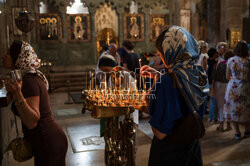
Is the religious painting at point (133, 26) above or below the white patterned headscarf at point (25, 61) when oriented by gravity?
above

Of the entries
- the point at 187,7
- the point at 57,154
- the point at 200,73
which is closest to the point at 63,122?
the point at 57,154

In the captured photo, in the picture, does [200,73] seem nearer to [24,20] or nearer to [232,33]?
[24,20]

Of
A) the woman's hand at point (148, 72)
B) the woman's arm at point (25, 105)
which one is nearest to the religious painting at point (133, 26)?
the woman's hand at point (148, 72)

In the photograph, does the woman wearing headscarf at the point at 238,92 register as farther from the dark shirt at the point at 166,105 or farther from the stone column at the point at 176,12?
the stone column at the point at 176,12

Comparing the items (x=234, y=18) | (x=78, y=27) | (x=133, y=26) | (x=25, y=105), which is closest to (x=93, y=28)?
(x=78, y=27)

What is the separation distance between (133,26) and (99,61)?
1100cm

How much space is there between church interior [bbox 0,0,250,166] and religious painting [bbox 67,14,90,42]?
5cm

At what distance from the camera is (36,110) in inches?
82.2

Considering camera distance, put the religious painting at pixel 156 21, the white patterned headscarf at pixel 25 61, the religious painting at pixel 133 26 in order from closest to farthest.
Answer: the white patterned headscarf at pixel 25 61 → the religious painting at pixel 133 26 → the religious painting at pixel 156 21

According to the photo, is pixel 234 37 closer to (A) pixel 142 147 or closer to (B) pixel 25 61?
(A) pixel 142 147

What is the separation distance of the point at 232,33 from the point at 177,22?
11.8ft

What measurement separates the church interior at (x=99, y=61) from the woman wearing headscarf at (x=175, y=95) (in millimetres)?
165

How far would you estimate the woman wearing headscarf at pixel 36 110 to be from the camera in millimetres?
2100

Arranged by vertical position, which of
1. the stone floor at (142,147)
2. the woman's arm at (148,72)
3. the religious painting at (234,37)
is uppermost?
the religious painting at (234,37)
